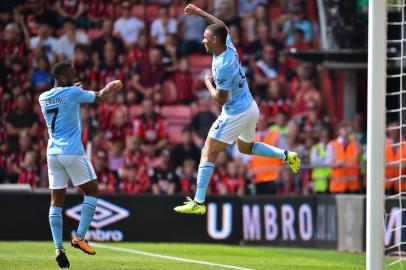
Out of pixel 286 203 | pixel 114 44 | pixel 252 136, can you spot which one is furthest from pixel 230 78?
pixel 114 44

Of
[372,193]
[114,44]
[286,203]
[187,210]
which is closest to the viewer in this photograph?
[372,193]

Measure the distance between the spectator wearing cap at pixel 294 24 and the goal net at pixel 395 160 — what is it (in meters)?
2.39

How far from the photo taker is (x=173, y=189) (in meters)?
21.4

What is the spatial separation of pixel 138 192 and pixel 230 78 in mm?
9075

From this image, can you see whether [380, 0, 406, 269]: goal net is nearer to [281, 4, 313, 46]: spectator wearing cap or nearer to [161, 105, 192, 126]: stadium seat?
[281, 4, 313, 46]: spectator wearing cap

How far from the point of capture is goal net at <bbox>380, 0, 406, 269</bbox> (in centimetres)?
1494

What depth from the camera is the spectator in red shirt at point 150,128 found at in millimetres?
22656

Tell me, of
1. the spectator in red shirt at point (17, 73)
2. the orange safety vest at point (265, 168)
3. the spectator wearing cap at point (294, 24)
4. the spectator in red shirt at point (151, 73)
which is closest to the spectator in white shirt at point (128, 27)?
the spectator in red shirt at point (151, 73)

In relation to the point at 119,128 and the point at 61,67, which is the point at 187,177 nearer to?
the point at 119,128

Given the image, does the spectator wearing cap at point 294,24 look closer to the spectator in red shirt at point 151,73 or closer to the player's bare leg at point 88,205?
the spectator in red shirt at point 151,73

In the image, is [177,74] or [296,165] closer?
[296,165]

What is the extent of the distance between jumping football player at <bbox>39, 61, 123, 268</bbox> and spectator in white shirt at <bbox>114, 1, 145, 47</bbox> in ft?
39.2

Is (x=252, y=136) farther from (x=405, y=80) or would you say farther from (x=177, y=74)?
(x=177, y=74)

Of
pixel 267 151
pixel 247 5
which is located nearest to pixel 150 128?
pixel 247 5
